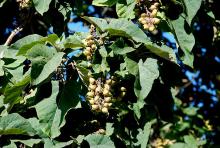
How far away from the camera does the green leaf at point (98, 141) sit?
215cm

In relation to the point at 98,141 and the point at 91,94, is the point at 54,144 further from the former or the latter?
the point at 91,94

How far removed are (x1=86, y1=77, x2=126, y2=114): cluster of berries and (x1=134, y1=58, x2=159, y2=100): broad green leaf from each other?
0.43ft

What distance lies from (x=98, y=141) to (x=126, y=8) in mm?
703

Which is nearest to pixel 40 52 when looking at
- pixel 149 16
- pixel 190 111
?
pixel 149 16

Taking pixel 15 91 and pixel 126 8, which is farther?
pixel 126 8

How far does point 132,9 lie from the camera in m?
2.30

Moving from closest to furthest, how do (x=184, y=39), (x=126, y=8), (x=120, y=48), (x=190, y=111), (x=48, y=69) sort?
(x=48, y=69)
(x=120, y=48)
(x=184, y=39)
(x=126, y=8)
(x=190, y=111)

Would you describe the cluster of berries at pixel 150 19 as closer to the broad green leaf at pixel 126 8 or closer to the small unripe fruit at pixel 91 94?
the broad green leaf at pixel 126 8

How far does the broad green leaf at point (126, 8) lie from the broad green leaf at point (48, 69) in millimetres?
476

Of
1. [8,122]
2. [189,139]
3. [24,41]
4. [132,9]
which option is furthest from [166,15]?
[189,139]

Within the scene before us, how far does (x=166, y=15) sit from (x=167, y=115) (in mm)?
566

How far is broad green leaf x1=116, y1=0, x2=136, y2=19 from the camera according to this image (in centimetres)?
230

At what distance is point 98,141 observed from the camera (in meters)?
2.17

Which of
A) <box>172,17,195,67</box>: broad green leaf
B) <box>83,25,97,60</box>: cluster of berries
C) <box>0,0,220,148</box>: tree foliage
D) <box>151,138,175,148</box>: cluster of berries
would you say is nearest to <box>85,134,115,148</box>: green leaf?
<box>0,0,220,148</box>: tree foliage
